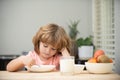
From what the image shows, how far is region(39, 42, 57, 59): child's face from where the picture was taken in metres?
0.82

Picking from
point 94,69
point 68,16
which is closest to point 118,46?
point 94,69

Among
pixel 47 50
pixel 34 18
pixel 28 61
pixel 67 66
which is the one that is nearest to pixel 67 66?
pixel 67 66

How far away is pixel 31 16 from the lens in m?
1.47

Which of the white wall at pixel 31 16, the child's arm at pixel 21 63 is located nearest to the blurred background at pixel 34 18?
the white wall at pixel 31 16

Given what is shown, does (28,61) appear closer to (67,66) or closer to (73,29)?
(67,66)

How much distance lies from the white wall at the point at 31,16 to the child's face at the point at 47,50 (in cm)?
57

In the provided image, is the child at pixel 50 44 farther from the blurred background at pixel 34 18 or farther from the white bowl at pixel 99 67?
the blurred background at pixel 34 18

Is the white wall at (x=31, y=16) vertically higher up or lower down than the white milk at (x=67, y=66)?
higher up

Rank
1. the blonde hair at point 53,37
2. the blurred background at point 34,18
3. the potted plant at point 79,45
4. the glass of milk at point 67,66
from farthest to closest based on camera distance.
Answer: the blurred background at point 34,18 → the potted plant at point 79,45 → the blonde hair at point 53,37 → the glass of milk at point 67,66

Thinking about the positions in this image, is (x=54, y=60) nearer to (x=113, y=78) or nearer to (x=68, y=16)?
(x=113, y=78)

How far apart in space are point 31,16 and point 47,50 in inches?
26.4

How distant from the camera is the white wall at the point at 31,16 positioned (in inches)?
56.0

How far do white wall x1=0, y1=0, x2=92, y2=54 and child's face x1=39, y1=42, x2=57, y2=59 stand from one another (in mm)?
→ 571

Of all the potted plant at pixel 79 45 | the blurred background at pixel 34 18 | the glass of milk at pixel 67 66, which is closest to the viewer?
the glass of milk at pixel 67 66
